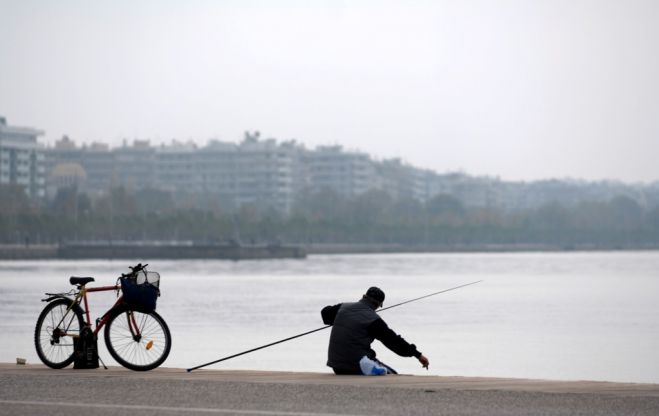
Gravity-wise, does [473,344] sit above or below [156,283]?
below

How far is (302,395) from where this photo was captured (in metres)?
11.9

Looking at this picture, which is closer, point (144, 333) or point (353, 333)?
point (353, 333)

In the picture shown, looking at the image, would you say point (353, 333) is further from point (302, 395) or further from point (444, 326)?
point (444, 326)

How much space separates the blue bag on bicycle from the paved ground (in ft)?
2.36

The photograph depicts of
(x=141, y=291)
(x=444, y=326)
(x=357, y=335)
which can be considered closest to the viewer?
(x=357, y=335)

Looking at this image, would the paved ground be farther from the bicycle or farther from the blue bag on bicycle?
the blue bag on bicycle

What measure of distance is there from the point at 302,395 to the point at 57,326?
384 centimetres

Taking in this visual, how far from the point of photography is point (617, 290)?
7700cm

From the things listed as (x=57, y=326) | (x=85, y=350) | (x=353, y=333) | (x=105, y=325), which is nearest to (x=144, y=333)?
(x=105, y=325)

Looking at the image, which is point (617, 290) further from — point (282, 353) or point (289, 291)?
point (282, 353)

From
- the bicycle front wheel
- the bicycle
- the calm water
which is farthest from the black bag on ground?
the calm water

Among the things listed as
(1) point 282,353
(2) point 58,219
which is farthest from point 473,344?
(2) point 58,219

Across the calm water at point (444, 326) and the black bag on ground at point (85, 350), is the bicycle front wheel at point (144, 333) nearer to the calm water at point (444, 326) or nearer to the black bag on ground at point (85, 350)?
the black bag on ground at point (85, 350)

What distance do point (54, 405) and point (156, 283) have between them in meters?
3.04
